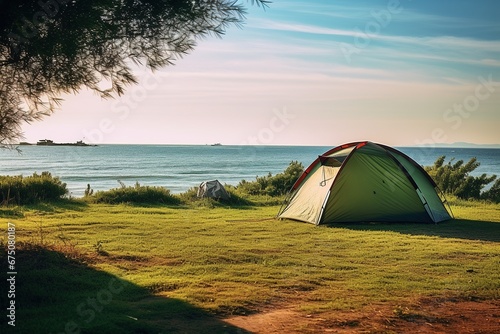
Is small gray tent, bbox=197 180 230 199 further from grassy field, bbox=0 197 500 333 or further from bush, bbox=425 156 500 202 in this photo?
bush, bbox=425 156 500 202

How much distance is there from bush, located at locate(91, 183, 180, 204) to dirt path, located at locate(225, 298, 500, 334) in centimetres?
1291

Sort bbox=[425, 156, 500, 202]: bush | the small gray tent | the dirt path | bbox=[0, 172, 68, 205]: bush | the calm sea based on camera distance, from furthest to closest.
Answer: the calm sea
bbox=[425, 156, 500, 202]: bush
the small gray tent
bbox=[0, 172, 68, 205]: bush
the dirt path

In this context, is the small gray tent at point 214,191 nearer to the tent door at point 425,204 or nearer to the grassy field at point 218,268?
the grassy field at point 218,268

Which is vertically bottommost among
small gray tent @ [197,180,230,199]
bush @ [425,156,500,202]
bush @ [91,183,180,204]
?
bush @ [91,183,180,204]

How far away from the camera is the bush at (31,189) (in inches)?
658

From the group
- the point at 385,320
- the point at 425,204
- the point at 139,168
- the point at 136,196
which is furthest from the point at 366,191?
the point at 139,168

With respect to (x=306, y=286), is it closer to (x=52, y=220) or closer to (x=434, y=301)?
(x=434, y=301)

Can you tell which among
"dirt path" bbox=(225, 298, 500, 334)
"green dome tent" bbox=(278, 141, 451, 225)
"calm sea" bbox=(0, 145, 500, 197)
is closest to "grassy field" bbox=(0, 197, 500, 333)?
"dirt path" bbox=(225, 298, 500, 334)

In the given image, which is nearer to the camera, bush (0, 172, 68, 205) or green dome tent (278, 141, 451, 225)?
green dome tent (278, 141, 451, 225)

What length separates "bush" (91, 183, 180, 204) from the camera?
59.9ft

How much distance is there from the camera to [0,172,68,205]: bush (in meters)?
16.7

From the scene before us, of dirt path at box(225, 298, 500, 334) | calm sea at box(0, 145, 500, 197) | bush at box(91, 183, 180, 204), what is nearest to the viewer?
dirt path at box(225, 298, 500, 334)

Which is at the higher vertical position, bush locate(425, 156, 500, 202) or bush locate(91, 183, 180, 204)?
bush locate(425, 156, 500, 202)

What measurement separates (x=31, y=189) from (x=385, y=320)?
47.6 ft
